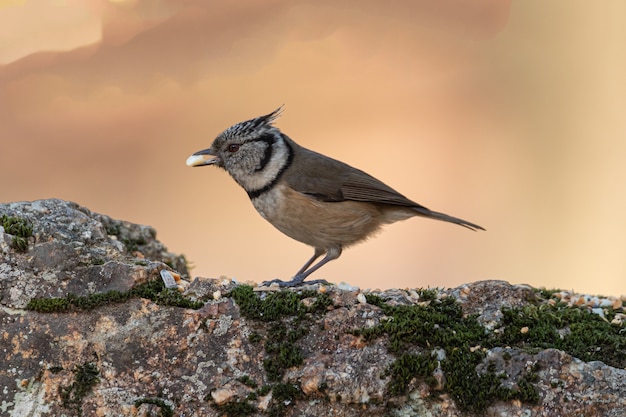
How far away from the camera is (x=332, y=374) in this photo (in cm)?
319

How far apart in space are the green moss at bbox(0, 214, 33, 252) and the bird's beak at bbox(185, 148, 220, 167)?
169 centimetres

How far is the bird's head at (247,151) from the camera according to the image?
5.32m

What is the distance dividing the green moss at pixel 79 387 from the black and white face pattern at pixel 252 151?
2.20 metres

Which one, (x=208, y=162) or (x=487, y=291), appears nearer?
(x=487, y=291)

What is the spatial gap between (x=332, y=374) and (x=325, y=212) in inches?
80.8

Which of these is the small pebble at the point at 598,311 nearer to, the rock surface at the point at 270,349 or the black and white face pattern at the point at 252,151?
the rock surface at the point at 270,349

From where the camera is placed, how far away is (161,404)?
3188 millimetres

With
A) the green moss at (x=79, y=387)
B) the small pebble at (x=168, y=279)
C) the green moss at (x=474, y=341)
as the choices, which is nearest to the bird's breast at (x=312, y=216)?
the green moss at (x=474, y=341)

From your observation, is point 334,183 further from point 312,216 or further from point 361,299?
point 361,299

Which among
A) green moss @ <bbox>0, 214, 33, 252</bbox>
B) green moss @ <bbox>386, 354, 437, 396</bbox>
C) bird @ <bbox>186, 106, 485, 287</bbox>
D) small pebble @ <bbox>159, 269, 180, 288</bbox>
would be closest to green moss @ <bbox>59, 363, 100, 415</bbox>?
small pebble @ <bbox>159, 269, 180, 288</bbox>

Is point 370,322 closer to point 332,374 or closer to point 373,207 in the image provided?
point 332,374

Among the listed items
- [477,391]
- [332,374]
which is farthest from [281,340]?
[477,391]

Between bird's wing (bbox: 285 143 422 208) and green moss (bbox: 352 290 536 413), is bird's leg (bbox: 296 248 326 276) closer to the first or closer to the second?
bird's wing (bbox: 285 143 422 208)

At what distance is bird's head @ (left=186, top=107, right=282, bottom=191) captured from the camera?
5.32m
